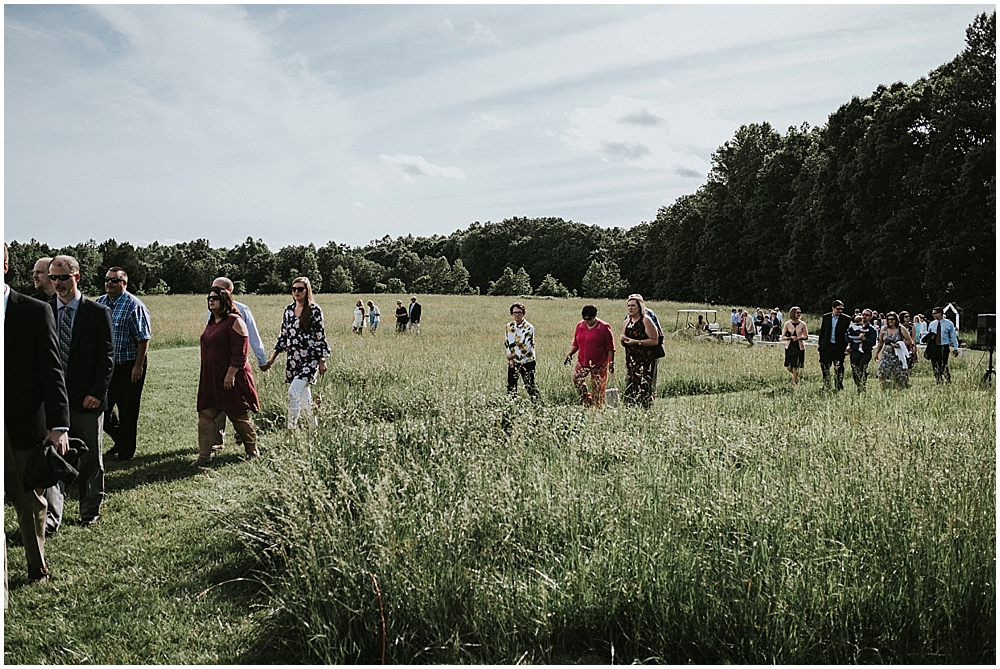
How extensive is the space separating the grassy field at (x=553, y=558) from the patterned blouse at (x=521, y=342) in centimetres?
489

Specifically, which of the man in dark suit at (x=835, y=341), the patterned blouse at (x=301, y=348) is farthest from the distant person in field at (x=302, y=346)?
the man in dark suit at (x=835, y=341)

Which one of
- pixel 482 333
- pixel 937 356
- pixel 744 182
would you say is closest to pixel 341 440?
pixel 937 356

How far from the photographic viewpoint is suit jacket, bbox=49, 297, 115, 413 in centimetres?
594

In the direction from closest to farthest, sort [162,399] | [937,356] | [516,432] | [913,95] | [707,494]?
[707,494], [516,432], [162,399], [937,356], [913,95]

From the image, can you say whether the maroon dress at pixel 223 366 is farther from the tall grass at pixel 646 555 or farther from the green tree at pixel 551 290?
the green tree at pixel 551 290

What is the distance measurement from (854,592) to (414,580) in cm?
221

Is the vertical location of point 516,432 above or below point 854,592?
above

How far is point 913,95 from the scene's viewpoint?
131ft

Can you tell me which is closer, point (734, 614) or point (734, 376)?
point (734, 614)

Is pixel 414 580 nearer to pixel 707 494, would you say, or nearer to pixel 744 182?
pixel 707 494

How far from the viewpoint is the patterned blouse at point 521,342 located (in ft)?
37.5

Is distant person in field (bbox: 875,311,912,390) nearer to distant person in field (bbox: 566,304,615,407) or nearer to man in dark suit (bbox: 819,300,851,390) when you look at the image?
man in dark suit (bbox: 819,300,851,390)

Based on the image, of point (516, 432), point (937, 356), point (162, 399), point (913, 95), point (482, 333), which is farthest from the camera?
point (913, 95)

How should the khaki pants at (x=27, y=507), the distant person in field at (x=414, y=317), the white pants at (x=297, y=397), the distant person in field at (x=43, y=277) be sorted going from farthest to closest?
the distant person in field at (x=414, y=317) < the white pants at (x=297, y=397) < the distant person in field at (x=43, y=277) < the khaki pants at (x=27, y=507)
